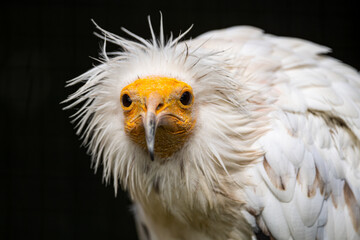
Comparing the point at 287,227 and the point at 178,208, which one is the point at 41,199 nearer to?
the point at 178,208

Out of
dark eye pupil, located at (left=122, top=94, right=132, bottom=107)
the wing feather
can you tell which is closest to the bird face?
dark eye pupil, located at (left=122, top=94, right=132, bottom=107)

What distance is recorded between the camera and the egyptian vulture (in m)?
1.98

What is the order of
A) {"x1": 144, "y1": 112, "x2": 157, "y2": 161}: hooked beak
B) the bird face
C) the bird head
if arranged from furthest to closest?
1. the bird head
2. the bird face
3. {"x1": 144, "y1": 112, "x2": 157, "y2": 161}: hooked beak

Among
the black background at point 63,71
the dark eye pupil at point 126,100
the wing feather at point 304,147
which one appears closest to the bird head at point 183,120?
the dark eye pupil at point 126,100

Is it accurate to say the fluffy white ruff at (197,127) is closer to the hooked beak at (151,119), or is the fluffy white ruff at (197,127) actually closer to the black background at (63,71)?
the hooked beak at (151,119)

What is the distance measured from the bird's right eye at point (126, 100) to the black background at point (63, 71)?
2.10 metres

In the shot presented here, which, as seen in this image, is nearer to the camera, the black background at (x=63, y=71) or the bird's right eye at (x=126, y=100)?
the bird's right eye at (x=126, y=100)

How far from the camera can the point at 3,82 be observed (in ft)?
12.9

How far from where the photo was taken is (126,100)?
1917 millimetres

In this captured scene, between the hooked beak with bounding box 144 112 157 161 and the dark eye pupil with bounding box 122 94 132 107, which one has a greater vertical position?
the dark eye pupil with bounding box 122 94 132 107

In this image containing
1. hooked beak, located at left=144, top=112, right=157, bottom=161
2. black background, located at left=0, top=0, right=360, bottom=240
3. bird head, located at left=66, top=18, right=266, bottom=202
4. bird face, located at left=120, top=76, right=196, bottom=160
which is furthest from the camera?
black background, located at left=0, top=0, right=360, bottom=240

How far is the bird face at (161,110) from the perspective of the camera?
1.83m

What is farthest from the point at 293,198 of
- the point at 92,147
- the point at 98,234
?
the point at 98,234

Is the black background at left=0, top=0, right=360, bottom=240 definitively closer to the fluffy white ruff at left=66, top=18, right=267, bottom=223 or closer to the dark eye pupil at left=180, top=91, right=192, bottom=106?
the fluffy white ruff at left=66, top=18, right=267, bottom=223
